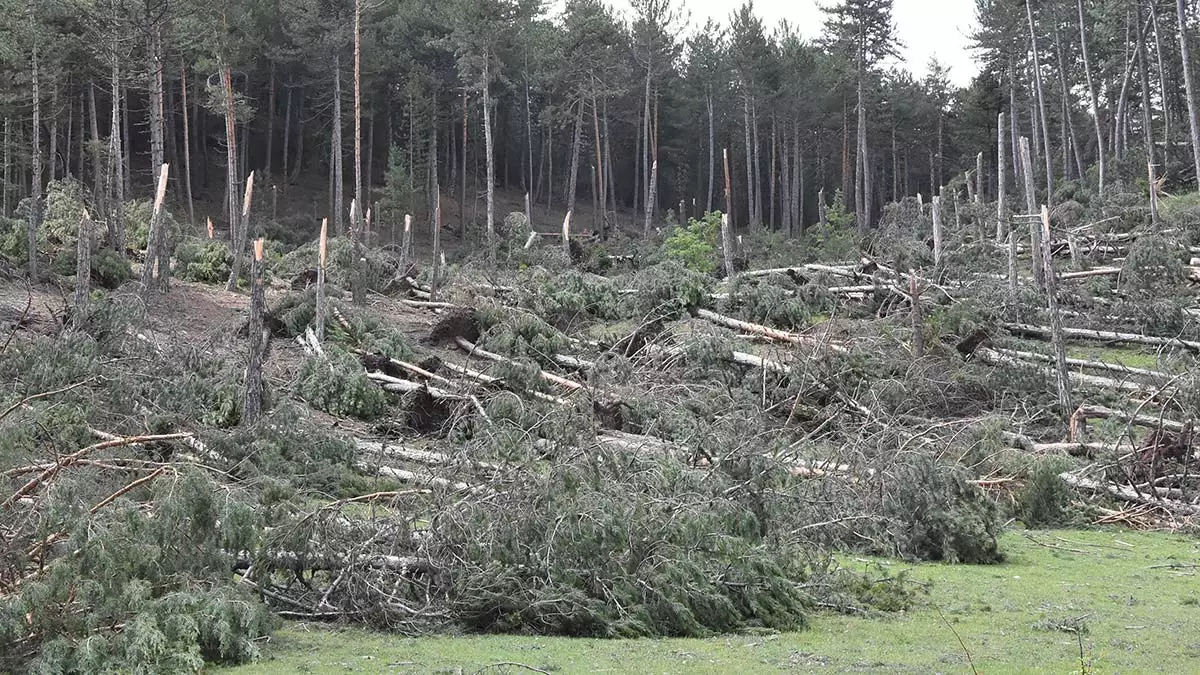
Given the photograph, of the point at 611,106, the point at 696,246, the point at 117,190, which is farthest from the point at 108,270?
the point at 611,106

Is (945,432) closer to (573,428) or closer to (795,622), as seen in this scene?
(573,428)

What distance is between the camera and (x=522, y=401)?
44.0 ft

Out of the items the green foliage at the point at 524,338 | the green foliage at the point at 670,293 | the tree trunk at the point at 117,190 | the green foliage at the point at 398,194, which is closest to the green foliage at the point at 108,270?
the tree trunk at the point at 117,190

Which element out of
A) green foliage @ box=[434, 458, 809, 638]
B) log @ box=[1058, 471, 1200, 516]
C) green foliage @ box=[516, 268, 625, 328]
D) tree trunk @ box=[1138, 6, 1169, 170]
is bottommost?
log @ box=[1058, 471, 1200, 516]

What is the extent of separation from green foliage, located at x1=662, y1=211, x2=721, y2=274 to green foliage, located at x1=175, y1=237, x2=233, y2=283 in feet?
33.7

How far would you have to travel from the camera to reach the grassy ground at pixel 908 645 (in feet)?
20.5

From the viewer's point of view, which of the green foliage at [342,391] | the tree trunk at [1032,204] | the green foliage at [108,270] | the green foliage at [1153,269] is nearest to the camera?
the green foliage at [342,391]

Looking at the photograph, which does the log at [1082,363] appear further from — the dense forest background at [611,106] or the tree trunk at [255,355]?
the dense forest background at [611,106]

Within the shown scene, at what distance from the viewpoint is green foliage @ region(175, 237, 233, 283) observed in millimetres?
24219

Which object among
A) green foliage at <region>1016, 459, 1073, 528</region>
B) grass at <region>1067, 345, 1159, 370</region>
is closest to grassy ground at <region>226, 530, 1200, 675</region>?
green foliage at <region>1016, 459, 1073, 528</region>

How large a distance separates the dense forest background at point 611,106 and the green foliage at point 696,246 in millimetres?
8615

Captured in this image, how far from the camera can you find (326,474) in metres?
11.1

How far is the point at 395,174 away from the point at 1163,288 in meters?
28.3

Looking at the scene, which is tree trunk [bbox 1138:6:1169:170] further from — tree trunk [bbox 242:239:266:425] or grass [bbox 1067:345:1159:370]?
tree trunk [bbox 242:239:266:425]
